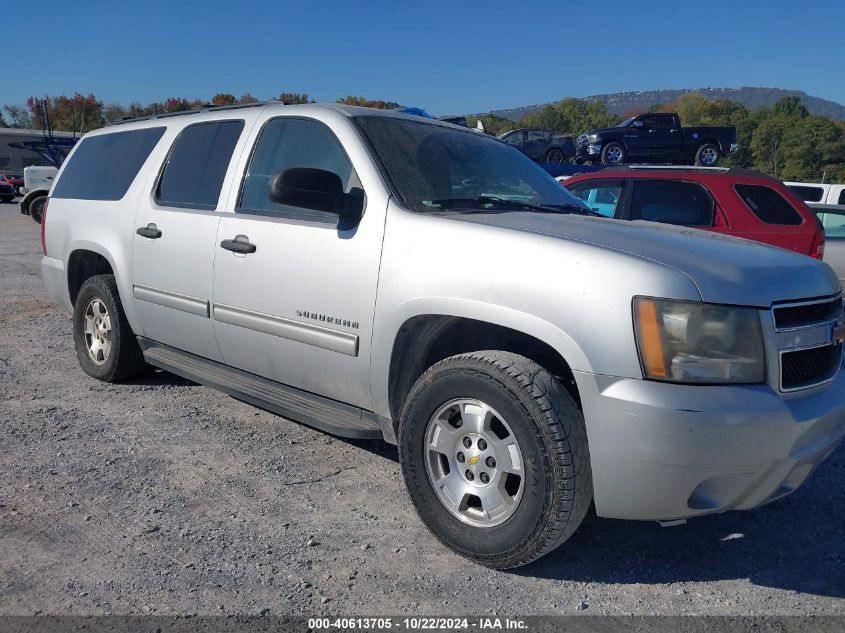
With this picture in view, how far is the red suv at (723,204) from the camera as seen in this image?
762 centimetres

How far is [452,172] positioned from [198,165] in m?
1.63

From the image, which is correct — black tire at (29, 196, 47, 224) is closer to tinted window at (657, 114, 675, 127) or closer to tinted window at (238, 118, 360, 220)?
tinted window at (657, 114, 675, 127)

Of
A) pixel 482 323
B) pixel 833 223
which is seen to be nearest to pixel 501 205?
pixel 482 323

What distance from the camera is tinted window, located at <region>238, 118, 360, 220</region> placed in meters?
3.73

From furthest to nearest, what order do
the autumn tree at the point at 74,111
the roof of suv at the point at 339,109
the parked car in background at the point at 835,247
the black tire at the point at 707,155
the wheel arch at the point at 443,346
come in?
the autumn tree at the point at 74,111
the black tire at the point at 707,155
the parked car in background at the point at 835,247
the roof of suv at the point at 339,109
the wheel arch at the point at 443,346

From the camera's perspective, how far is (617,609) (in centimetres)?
272

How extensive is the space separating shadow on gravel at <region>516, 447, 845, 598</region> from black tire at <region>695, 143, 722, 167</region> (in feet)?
61.8

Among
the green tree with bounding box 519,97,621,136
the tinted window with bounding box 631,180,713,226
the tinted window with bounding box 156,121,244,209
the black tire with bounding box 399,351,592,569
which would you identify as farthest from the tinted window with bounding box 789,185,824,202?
the green tree with bounding box 519,97,621,136

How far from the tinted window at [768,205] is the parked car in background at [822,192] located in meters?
9.77

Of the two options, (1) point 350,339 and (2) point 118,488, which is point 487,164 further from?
(2) point 118,488

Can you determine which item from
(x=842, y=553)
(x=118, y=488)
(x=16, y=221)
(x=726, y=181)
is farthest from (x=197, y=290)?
(x=16, y=221)

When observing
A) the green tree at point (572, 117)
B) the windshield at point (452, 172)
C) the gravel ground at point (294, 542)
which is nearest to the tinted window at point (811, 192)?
the gravel ground at point (294, 542)

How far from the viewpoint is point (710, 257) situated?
9.46 ft

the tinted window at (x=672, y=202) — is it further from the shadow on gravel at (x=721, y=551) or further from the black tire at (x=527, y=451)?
the black tire at (x=527, y=451)
